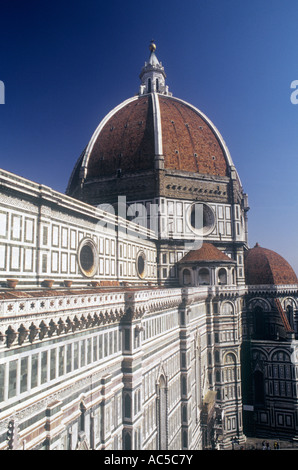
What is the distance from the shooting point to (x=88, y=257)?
77.9 feet

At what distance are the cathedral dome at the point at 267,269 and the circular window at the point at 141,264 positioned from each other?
Answer: 55.1 ft

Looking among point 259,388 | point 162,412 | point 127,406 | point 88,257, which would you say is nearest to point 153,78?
point 88,257

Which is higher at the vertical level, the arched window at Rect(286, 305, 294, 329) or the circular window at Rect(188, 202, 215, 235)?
the circular window at Rect(188, 202, 215, 235)

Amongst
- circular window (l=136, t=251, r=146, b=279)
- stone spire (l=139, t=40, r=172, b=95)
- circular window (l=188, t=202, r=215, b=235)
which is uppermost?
stone spire (l=139, t=40, r=172, b=95)

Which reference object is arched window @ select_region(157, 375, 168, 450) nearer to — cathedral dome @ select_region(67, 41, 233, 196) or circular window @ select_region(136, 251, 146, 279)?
circular window @ select_region(136, 251, 146, 279)

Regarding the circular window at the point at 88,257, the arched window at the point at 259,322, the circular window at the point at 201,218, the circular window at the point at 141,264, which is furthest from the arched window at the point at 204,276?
the circular window at the point at 88,257

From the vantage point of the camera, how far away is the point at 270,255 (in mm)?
45594

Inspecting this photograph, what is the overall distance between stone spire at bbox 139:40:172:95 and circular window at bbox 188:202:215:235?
22.8 meters

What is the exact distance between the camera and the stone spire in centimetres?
5433

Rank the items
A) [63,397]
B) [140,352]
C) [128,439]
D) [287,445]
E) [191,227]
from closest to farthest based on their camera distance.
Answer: [63,397] < [128,439] < [140,352] < [287,445] < [191,227]

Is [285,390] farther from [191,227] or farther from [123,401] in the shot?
[123,401]

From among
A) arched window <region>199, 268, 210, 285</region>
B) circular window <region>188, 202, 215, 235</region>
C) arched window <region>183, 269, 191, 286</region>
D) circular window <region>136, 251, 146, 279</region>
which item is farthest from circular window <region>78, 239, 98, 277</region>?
circular window <region>188, 202, 215, 235</region>

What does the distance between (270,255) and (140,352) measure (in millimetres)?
31890
